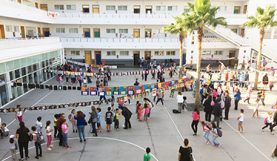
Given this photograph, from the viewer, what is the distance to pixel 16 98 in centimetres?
2036

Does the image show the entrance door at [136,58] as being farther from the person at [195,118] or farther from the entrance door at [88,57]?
the person at [195,118]

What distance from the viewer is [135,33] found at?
37.9 meters

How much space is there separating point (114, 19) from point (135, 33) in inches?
174

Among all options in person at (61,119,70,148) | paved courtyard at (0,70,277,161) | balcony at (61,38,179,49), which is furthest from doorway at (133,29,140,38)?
person at (61,119,70,148)

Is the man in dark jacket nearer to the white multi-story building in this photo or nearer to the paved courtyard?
the paved courtyard

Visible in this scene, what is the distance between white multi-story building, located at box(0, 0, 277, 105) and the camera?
34.8m

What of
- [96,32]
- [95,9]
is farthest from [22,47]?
[95,9]

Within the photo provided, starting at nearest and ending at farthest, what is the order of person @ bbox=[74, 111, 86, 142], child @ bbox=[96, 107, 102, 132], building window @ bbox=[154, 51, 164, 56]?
1. person @ bbox=[74, 111, 86, 142]
2. child @ bbox=[96, 107, 102, 132]
3. building window @ bbox=[154, 51, 164, 56]

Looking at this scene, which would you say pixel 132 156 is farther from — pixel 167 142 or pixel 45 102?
pixel 45 102

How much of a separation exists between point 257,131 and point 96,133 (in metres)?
9.20

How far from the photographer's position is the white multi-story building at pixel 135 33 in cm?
3484

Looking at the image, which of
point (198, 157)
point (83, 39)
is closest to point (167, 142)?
point (198, 157)

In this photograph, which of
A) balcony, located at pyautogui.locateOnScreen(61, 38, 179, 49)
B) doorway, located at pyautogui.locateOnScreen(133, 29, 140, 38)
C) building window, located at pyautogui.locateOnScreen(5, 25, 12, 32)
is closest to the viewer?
building window, located at pyautogui.locateOnScreen(5, 25, 12, 32)

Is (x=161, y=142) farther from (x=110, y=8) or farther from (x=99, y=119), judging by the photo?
(x=110, y=8)
